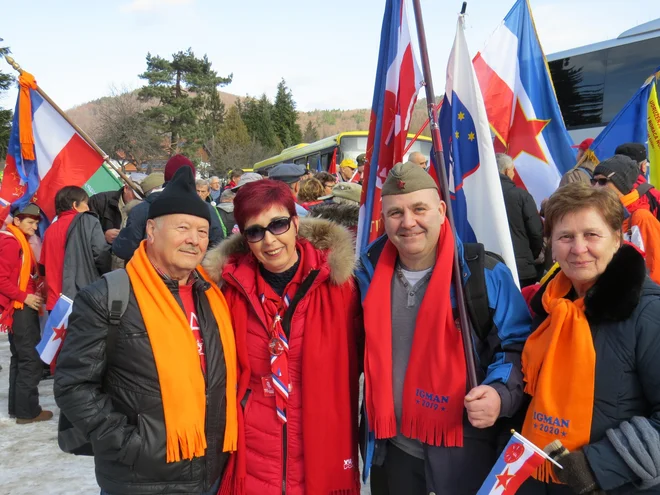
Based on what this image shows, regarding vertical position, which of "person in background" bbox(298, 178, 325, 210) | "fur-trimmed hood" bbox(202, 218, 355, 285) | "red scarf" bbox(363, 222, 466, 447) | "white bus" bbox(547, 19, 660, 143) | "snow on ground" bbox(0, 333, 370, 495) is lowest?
"snow on ground" bbox(0, 333, 370, 495)

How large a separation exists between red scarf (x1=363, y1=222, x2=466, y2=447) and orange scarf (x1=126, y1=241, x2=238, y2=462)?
0.64m

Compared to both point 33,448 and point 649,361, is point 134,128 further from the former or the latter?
point 649,361

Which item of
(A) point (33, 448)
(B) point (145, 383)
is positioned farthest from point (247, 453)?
(A) point (33, 448)

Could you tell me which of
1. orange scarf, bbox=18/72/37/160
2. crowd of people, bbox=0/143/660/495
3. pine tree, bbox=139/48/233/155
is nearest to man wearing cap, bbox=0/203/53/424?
orange scarf, bbox=18/72/37/160

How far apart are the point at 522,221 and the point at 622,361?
3.33 metres

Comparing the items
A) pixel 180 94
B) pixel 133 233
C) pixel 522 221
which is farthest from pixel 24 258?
pixel 180 94

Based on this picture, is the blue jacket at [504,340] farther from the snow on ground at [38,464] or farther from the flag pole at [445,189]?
the snow on ground at [38,464]

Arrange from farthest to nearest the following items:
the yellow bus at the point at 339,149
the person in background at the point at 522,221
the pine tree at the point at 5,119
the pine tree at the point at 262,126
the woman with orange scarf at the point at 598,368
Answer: the pine tree at the point at 262,126 < the pine tree at the point at 5,119 < the yellow bus at the point at 339,149 < the person in background at the point at 522,221 < the woman with orange scarf at the point at 598,368

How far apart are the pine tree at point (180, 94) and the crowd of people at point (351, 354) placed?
37.3m

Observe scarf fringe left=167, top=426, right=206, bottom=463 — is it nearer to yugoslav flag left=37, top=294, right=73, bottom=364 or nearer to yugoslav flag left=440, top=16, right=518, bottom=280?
yugoslav flag left=37, top=294, right=73, bottom=364

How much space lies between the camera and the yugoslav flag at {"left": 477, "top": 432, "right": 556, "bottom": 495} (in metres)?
1.68

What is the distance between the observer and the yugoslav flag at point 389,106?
2.52m

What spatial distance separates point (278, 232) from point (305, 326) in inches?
16.8

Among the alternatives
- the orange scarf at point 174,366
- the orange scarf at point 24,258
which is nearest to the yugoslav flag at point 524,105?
the orange scarf at point 174,366
